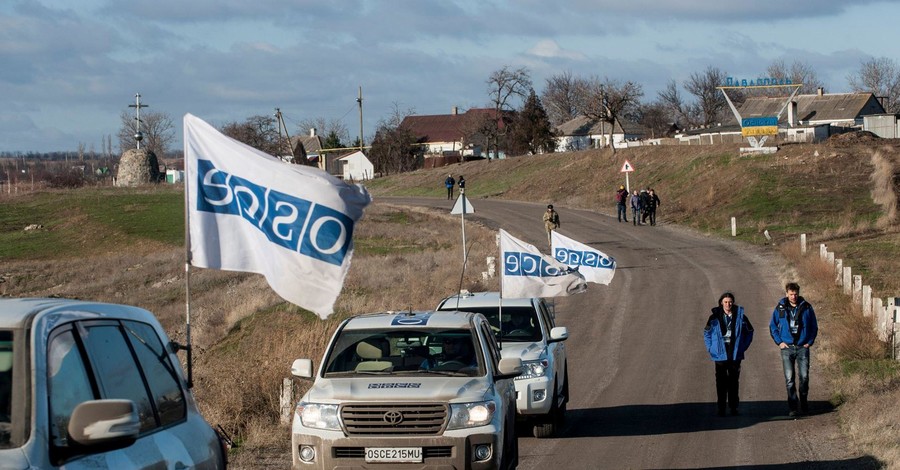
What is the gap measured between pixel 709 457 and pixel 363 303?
17.0 m

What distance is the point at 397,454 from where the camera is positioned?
9.21 m

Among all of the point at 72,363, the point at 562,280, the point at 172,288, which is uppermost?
the point at 72,363

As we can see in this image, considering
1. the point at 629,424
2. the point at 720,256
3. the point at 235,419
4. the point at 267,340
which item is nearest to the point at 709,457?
the point at 629,424

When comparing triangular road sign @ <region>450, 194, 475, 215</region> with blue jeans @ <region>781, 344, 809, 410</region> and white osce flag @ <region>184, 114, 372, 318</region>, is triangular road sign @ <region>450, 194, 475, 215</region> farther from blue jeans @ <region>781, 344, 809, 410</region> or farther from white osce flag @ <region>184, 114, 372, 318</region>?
white osce flag @ <region>184, 114, 372, 318</region>

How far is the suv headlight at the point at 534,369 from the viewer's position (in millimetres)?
13336

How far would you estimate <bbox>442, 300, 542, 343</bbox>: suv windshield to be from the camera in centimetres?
1451

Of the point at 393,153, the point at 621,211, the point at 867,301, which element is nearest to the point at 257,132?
the point at 393,153

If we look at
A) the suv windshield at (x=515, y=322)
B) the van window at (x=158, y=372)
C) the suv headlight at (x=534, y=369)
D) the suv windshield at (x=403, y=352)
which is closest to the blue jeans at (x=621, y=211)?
the suv windshield at (x=515, y=322)

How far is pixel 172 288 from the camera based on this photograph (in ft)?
140

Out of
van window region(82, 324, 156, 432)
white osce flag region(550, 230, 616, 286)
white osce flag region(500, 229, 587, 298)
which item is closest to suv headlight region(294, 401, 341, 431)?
van window region(82, 324, 156, 432)

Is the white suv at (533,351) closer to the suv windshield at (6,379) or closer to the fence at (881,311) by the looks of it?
the fence at (881,311)

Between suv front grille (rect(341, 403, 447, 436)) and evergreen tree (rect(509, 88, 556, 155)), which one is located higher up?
evergreen tree (rect(509, 88, 556, 155))

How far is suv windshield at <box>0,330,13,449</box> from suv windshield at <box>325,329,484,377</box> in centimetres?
567

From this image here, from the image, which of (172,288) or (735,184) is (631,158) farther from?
(172,288)
